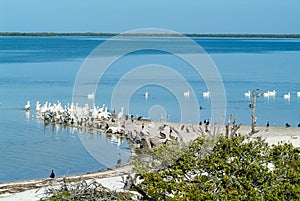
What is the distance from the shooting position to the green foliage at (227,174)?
1144 centimetres

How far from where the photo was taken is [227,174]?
38.7ft

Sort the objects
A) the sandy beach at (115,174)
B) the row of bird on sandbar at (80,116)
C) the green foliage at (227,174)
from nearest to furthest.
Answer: the green foliage at (227,174)
the sandy beach at (115,174)
the row of bird on sandbar at (80,116)

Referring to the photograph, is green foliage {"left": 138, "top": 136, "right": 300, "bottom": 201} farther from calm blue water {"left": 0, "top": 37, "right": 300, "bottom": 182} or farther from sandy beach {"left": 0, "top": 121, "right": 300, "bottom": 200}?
calm blue water {"left": 0, "top": 37, "right": 300, "bottom": 182}

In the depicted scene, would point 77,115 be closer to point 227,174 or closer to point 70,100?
point 70,100

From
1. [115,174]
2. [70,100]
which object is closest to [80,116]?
[70,100]

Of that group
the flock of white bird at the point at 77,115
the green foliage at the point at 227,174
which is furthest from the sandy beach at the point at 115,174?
the green foliage at the point at 227,174

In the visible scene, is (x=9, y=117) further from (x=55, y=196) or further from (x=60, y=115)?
(x=55, y=196)

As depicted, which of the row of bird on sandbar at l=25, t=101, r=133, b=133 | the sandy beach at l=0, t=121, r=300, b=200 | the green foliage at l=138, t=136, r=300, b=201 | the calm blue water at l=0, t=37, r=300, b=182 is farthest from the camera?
the row of bird on sandbar at l=25, t=101, r=133, b=133

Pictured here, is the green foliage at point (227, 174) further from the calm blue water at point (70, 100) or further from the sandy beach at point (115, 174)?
the calm blue water at point (70, 100)

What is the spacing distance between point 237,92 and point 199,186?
40.6m

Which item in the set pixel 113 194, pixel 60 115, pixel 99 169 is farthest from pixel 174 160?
pixel 60 115

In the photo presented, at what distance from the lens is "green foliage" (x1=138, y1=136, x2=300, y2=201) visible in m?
11.4

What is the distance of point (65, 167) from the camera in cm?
2588

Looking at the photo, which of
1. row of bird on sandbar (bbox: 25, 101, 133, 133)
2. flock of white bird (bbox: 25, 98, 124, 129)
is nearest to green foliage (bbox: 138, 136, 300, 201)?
row of bird on sandbar (bbox: 25, 101, 133, 133)
